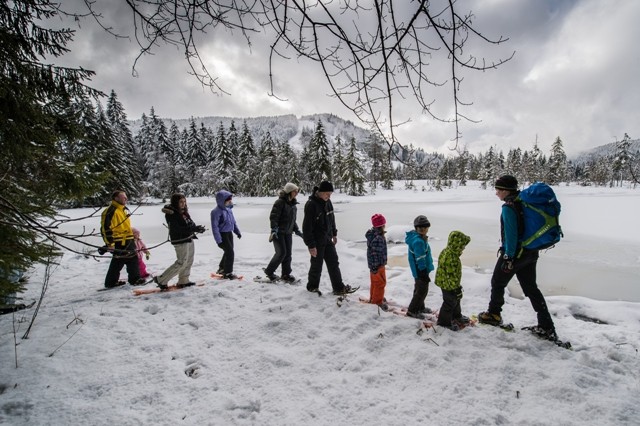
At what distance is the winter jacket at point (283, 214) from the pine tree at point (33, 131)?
256 centimetres

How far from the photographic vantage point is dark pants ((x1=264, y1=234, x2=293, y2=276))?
5078mm

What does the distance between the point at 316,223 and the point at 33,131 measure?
357 cm

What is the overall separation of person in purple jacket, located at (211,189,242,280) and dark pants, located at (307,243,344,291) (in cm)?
164

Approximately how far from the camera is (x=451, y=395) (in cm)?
240

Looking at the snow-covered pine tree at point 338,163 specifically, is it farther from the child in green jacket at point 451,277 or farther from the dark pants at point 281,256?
the child in green jacket at point 451,277

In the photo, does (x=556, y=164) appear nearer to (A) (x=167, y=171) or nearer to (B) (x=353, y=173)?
(B) (x=353, y=173)

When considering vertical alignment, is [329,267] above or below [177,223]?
below

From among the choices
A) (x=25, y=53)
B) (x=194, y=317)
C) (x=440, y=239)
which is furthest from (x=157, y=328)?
(x=440, y=239)

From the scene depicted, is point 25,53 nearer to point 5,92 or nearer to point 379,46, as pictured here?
point 5,92

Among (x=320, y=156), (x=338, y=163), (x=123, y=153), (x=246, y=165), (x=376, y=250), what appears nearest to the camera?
(x=376, y=250)

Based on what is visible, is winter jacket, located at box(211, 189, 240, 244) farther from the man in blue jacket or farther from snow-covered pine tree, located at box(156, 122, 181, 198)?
snow-covered pine tree, located at box(156, 122, 181, 198)

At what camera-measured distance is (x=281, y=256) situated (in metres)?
5.14

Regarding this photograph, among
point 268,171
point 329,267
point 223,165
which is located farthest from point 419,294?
point 223,165

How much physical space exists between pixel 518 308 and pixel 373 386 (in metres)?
2.95
